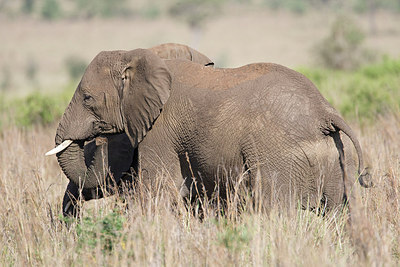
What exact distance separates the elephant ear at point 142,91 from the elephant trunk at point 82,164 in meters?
0.48

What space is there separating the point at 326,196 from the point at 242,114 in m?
0.87

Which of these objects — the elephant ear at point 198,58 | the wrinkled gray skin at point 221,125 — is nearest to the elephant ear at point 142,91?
the wrinkled gray skin at point 221,125

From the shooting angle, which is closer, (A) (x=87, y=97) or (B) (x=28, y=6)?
(A) (x=87, y=97)

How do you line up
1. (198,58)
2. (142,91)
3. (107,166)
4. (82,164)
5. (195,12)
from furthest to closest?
1. (195,12)
2. (198,58)
3. (82,164)
4. (107,166)
5. (142,91)

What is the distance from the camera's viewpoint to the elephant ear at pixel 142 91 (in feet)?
16.0

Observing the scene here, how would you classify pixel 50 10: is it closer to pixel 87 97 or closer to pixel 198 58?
pixel 198 58

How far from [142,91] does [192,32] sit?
44227mm

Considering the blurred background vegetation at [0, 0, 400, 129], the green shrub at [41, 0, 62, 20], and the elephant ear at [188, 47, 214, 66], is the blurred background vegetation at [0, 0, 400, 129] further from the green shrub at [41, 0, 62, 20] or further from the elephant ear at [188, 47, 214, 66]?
the elephant ear at [188, 47, 214, 66]

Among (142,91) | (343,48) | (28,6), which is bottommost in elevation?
(343,48)

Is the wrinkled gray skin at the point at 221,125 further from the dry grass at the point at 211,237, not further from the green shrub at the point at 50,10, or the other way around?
the green shrub at the point at 50,10

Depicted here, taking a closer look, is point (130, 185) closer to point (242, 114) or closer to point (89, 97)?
point (89, 97)

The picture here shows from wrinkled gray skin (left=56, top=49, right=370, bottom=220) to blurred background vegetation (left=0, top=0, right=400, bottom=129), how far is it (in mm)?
17295

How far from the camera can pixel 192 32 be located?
1909 inches

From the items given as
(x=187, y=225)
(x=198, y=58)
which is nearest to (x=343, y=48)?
(x=198, y=58)
